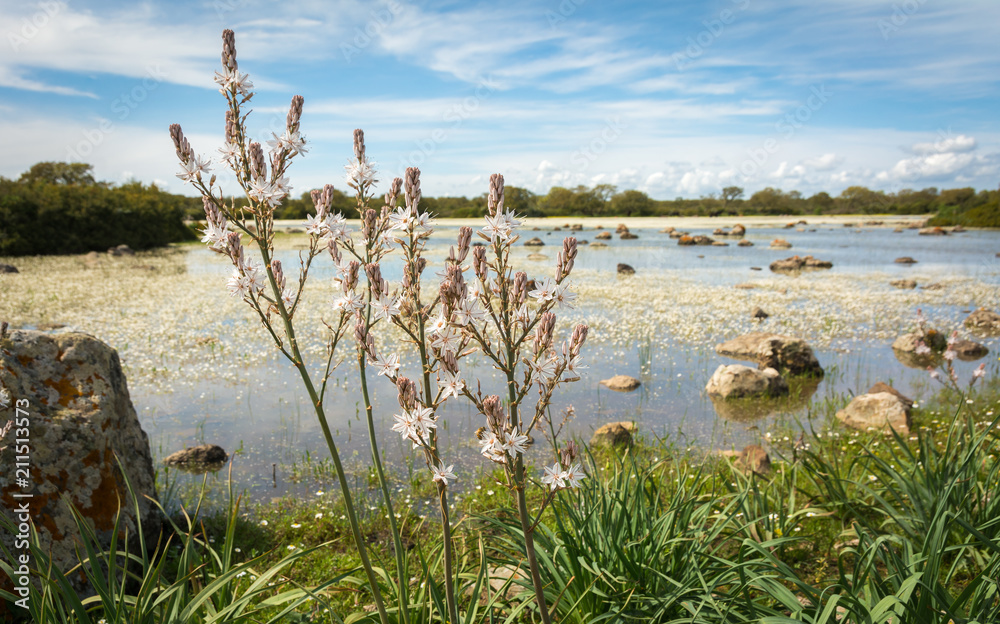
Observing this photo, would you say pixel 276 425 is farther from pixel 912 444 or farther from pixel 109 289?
pixel 109 289

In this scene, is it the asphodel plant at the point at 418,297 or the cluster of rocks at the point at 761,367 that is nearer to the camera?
the asphodel plant at the point at 418,297

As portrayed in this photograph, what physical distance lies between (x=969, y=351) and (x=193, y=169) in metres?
16.2

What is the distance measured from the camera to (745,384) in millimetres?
10258

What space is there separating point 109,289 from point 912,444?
26.0 m

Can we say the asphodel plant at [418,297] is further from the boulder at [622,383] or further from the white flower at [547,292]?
the boulder at [622,383]

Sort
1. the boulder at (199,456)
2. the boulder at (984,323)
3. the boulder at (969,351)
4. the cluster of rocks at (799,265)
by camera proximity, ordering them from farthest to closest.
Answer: the cluster of rocks at (799,265) → the boulder at (984,323) → the boulder at (969,351) → the boulder at (199,456)

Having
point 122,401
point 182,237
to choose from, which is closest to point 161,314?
point 122,401

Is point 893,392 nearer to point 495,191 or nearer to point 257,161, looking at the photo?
point 495,191

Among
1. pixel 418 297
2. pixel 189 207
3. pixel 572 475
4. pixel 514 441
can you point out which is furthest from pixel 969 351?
pixel 189 207

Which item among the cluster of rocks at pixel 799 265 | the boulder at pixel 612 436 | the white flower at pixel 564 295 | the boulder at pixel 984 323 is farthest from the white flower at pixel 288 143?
the cluster of rocks at pixel 799 265

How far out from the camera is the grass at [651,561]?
9.89 feet

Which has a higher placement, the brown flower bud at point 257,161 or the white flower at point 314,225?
the brown flower bud at point 257,161

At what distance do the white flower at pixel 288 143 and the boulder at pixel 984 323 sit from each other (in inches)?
733

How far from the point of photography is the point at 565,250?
2.41 metres
